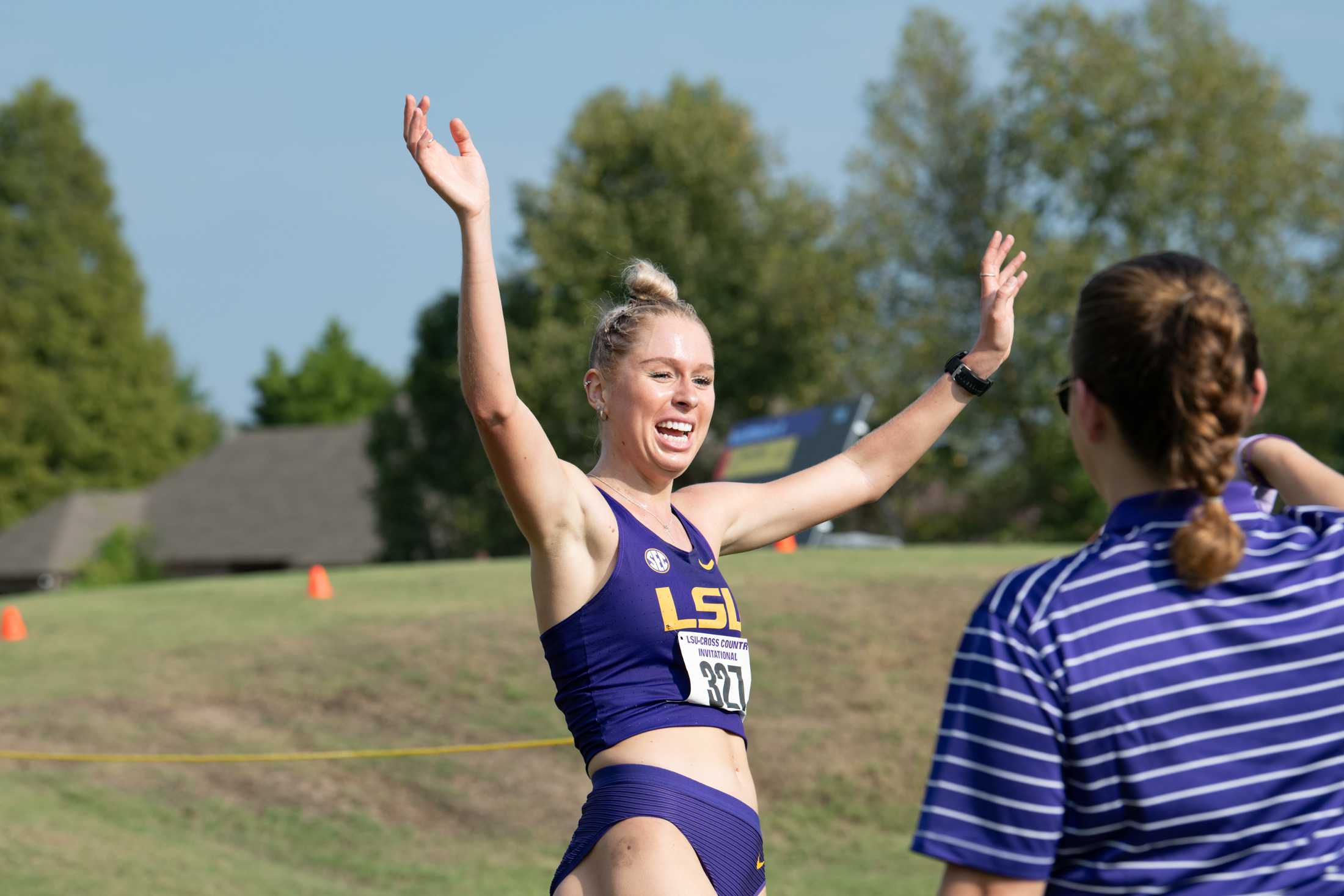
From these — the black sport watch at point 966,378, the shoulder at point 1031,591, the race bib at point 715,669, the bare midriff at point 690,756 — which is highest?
the black sport watch at point 966,378

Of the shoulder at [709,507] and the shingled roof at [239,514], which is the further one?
the shingled roof at [239,514]

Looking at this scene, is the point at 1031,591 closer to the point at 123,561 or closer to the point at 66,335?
the point at 123,561

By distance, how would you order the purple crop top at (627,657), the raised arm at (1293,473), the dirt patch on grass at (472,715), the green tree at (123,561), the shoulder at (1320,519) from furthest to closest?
the green tree at (123,561) → the dirt patch on grass at (472,715) → the purple crop top at (627,657) → the raised arm at (1293,473) → the shoulder at (1320,519)

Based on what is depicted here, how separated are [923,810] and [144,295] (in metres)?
57.6

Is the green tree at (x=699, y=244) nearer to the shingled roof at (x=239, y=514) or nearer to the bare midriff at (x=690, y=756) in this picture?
the shingled roof at (x=239, y=514)

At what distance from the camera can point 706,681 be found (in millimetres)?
2896

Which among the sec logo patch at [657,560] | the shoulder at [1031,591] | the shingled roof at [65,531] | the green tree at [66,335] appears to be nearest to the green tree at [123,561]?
the shingled roof at [65,531]

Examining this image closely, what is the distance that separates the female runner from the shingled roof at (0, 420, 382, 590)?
38130 millimetres

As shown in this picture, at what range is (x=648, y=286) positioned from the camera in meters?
3.43

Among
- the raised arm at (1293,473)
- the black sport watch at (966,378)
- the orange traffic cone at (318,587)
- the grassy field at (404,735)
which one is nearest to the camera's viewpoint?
the raised arm at (1293,473)

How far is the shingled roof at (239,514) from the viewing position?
43.3 m

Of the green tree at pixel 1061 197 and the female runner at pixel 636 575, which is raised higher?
the green tree at pixel 1061 197

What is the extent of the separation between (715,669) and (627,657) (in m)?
0.22

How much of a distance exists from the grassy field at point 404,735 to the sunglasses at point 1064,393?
267 inches
